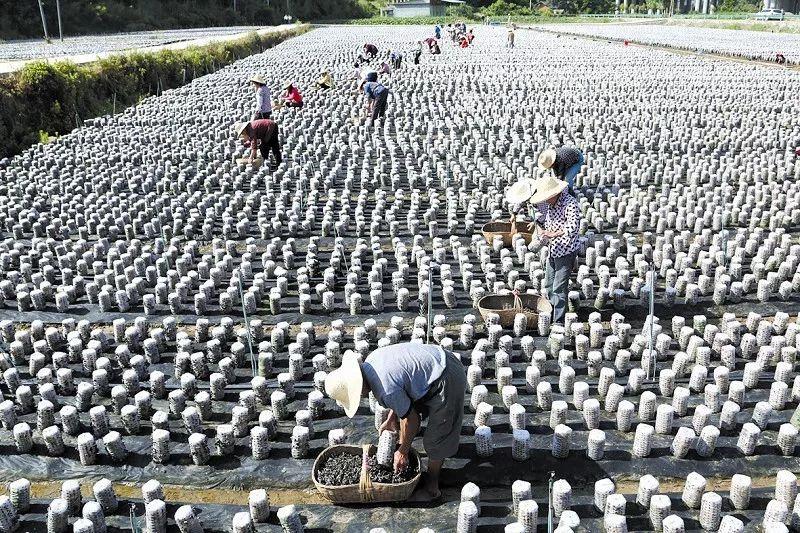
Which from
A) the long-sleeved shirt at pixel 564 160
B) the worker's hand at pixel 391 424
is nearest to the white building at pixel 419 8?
Answer: the long-sleeved shirt at pixel 564 160

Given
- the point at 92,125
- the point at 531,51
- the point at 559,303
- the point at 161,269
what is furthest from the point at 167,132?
the point at 531,51

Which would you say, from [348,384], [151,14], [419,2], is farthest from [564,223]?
[419,2]

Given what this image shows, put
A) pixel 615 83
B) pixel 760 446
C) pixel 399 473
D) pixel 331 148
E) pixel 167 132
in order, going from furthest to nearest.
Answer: pixel 615 83, pixel 167 132, pixel 331 148, pixel 760 446, pixel 399 473

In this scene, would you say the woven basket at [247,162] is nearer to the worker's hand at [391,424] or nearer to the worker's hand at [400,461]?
the worker's hand at [391,424]

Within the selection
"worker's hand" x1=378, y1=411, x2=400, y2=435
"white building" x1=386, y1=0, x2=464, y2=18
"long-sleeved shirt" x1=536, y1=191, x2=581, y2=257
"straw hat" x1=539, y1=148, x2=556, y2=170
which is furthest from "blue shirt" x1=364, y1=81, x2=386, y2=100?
"white building" x1=386, y1=0, x2=464, y2=18

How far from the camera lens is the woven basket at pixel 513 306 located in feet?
18.8

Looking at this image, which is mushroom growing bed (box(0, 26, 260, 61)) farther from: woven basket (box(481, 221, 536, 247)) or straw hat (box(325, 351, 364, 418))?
straw hat (box(325, 351, 364, 418))

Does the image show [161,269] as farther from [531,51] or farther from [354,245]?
[531,51]

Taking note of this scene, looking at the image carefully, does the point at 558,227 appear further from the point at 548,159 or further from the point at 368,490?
the point at 368,490

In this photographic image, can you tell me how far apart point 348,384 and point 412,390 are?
1.13ft

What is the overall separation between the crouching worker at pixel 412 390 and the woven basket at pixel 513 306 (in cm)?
206

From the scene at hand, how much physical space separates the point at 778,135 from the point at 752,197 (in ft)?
13.2

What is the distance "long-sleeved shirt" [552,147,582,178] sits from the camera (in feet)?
20.3

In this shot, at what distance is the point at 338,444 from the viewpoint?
427 cm
